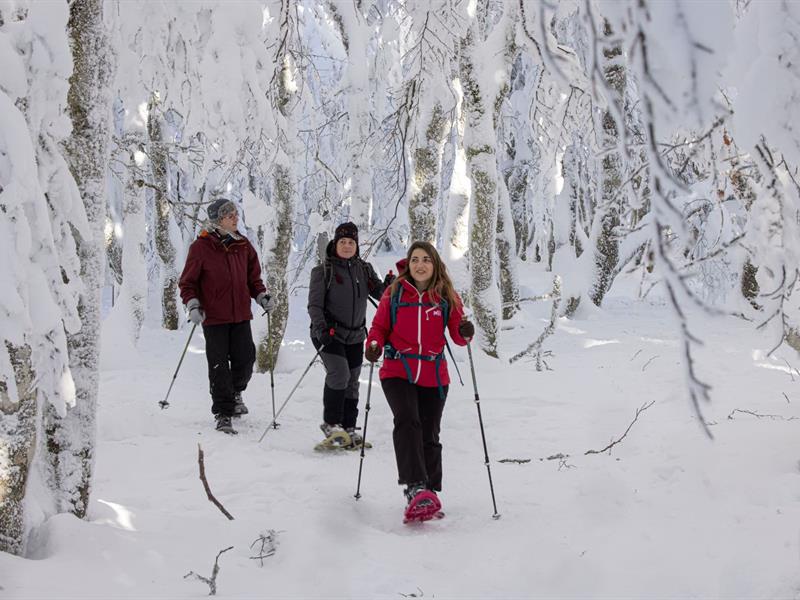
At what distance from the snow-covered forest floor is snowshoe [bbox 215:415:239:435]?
0.46ft

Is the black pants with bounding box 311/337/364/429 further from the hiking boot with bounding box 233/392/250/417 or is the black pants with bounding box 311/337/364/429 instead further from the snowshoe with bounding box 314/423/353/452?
the hiking boot with bounding box 233/392/250/417

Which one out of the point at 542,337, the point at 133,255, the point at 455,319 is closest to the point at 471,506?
the point at 455,319

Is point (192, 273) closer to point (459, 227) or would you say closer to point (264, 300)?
point (264, 300)

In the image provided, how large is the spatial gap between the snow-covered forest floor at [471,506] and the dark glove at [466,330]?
3.77ft

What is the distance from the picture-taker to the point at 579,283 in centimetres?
1147

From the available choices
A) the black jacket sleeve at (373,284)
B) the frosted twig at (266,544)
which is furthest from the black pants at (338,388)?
the frosted twig at (266,544)

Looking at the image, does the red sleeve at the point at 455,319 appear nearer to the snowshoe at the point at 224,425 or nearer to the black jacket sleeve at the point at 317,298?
the black jacket sleeve at the point at 317,298

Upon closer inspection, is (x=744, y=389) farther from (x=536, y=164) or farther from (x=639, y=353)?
(x=536, y=164)

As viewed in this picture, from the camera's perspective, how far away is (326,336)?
5.85 meters

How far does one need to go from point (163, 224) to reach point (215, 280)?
820 cm

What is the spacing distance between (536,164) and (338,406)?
12.8 metres

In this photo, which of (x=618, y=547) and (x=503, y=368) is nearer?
(x=618, y=547)

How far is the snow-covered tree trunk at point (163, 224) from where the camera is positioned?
39.8 ft

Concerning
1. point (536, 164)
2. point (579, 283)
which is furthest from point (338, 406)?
point (536, 164)
